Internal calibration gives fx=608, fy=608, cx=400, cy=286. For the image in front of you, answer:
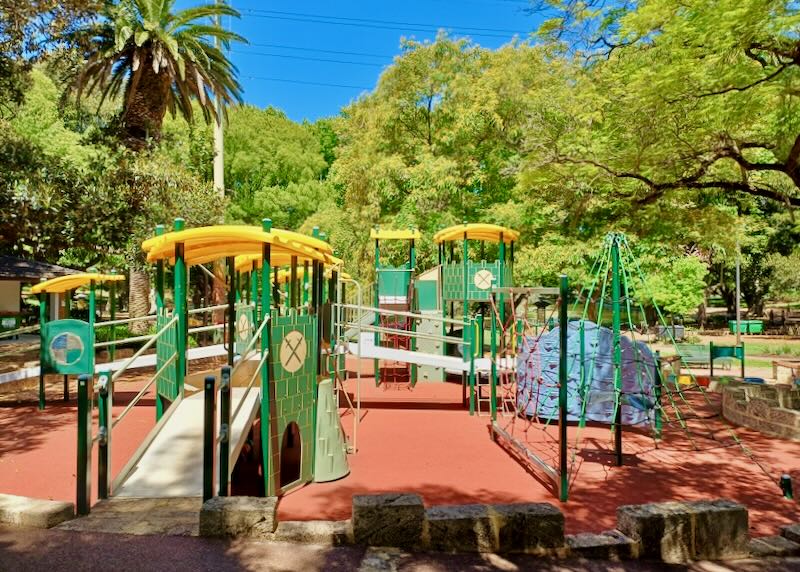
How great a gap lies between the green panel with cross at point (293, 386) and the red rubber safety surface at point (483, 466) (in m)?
0.39

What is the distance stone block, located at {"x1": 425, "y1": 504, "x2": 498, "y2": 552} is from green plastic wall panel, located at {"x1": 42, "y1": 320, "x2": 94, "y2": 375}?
20.4 feet

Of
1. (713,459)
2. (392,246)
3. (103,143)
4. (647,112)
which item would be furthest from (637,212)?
(103,143)

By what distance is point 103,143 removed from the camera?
19703mm

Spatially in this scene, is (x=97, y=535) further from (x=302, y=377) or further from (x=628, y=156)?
(x=628, y=156)

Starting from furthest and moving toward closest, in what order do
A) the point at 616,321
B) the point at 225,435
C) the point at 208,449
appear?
the point at 616,321 → the point at 225,435 → the point at 208,449

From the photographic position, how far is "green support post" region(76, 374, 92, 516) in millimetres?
5793

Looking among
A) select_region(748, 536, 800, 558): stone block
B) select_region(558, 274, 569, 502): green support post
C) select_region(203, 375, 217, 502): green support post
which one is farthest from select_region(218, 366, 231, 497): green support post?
select_region(748, 536, 800, 558): stone block

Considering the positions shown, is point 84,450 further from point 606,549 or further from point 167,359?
point 606,549

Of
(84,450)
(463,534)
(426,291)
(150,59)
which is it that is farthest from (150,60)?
(463,534)

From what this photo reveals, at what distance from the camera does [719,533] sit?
525cm

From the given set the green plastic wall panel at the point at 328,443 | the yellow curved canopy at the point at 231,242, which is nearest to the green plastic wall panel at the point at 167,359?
the yellow curved canopy at the point at 231,242

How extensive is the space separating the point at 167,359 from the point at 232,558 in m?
4.07

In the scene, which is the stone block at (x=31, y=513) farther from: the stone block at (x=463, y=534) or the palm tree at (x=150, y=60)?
the palm tree at (x=150, y=60)

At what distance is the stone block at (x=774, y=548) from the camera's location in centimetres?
529
